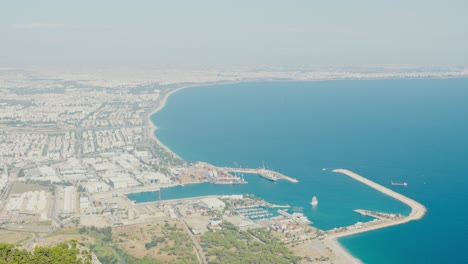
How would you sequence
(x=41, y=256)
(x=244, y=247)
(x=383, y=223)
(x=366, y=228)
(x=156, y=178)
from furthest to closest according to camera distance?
1. (x=156, y=178)
2. (x=383, y=223)
3. (x=366, y=228)
4. (x=244, y=247)
5. (x=41, y=256)

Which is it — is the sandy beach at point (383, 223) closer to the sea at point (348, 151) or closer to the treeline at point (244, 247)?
the sea at point (348, 151)

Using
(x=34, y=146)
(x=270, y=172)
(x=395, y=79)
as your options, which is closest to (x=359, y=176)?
(x=270, y=172)

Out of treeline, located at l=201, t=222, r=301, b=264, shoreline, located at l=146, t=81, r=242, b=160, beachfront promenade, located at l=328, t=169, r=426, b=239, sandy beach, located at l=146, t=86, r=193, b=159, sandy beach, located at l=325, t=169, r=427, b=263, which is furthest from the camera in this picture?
sandy beach, located at l=146, t=86, r=193, b=159

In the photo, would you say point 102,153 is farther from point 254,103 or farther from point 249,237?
point 254,103

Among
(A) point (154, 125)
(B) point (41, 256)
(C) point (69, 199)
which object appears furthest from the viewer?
(A) point (154, 125)

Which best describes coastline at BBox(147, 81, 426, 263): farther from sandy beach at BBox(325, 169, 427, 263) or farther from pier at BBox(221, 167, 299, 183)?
pier at BBox(221, 167, 299, 183)

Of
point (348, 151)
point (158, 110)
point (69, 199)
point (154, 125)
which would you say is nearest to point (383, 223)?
point (348, 151)

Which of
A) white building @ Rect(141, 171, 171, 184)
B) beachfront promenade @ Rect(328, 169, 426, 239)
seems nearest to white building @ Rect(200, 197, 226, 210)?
white building @ Rect(141, 171, 171, 184)

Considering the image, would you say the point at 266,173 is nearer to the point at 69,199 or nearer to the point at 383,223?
the point at 383,223
